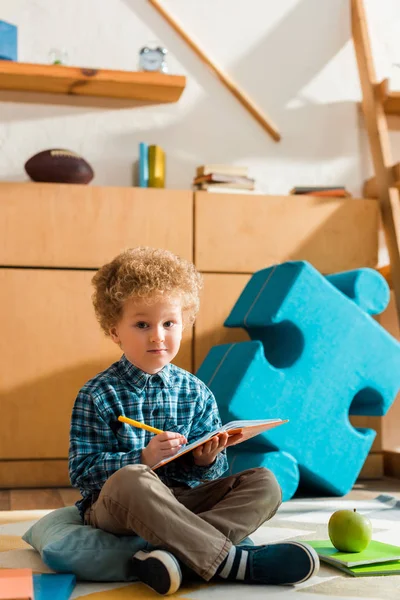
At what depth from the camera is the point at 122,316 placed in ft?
5.14

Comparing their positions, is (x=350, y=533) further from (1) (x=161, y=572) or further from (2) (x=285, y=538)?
(1) (x=161, y=572)

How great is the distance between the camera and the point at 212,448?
1.41m

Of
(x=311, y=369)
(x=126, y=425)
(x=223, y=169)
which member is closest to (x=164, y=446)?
(x=126, y=425)

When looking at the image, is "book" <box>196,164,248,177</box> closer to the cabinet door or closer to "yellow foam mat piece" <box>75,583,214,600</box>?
the cabinet door

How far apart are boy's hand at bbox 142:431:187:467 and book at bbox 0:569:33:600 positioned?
0.95 feet

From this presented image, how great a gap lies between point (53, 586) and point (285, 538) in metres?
0.61

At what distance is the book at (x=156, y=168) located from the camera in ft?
9.81

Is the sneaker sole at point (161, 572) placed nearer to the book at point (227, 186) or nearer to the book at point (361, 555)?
the book at point (361, 555)

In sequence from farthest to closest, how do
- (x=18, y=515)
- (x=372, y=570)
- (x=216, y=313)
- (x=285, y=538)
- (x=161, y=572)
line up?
(x=216, y=313), (x=18, y=515), (x=285, y=538), (x=372, y=570), (x=161, y=572)

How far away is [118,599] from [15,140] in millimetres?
2222

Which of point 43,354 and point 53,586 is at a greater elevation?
point 43,354

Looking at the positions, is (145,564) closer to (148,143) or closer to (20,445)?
(20,445)

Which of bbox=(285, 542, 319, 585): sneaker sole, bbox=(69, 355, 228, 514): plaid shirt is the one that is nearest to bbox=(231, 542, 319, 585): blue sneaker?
bbox=(285, 542, 319, 585): sneaker sole

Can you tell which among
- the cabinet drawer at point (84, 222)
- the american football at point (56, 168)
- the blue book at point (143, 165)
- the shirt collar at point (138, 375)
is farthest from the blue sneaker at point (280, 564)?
the blue book at point (143, 165)
